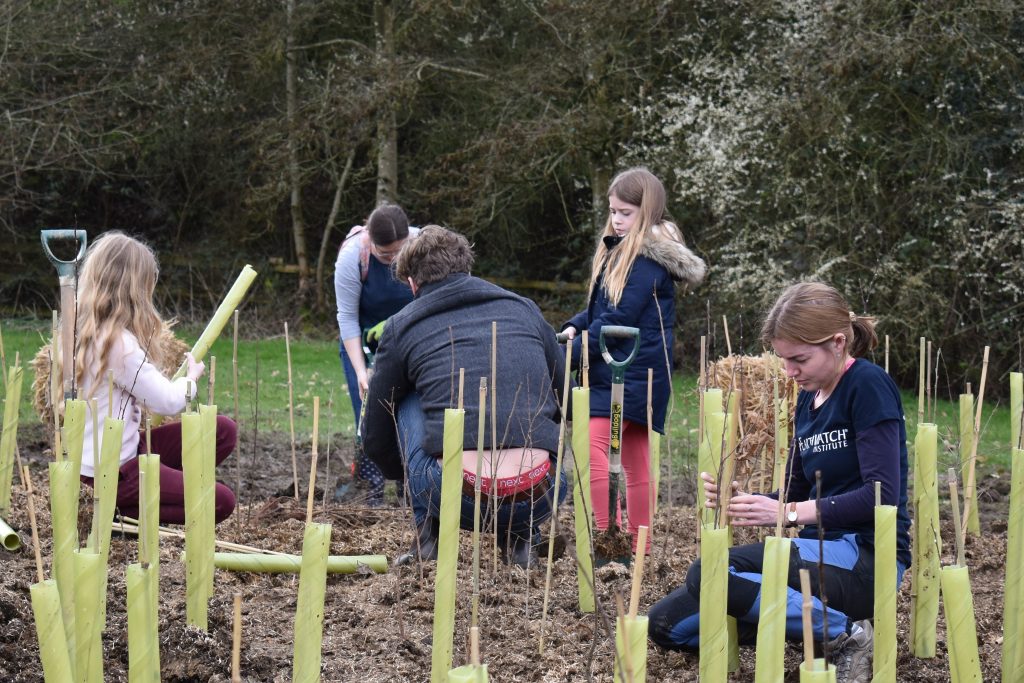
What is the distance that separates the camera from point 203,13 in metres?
13.5

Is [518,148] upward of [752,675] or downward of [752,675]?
upward

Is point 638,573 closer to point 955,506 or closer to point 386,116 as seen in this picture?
point 955,506

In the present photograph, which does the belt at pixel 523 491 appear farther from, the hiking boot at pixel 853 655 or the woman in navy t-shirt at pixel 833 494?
the hiking boot at pixel 853 655

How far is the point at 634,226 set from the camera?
4016 millimetres

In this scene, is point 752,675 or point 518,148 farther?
point 518,148

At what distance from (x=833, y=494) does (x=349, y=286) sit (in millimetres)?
2674

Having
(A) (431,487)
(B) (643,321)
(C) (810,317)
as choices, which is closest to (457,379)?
(A) (431,487)

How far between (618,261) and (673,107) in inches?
279

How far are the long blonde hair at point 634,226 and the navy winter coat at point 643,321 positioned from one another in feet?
0.09

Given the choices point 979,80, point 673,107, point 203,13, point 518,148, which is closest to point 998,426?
point 979,80

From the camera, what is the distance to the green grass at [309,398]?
6.43m

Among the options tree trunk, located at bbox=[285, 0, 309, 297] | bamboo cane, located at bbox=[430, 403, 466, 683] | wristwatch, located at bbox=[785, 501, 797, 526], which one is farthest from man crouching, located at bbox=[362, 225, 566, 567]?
tree trunk, located at bbox=[285, 0, 309, 297]

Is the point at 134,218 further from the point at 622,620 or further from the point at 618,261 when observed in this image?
the point at 622,620

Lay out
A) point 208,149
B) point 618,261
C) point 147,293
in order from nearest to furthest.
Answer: point 147,293
point 618,261
point 208,149
